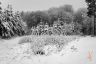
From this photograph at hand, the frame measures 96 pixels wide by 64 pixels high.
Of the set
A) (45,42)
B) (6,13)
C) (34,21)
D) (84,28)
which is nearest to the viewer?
(45,42)

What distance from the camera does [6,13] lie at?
28781 mm

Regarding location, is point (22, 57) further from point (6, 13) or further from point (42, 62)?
point (6, 13)

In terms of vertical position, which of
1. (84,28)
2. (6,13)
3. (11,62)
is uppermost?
(6,13)

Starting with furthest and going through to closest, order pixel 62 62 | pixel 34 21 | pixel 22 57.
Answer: pixel 34 21
pixel 22 57
pixel 62 62

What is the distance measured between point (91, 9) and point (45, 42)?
17131 millimetres

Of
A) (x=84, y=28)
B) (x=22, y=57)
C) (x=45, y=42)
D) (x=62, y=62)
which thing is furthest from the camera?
(x=84, y=28)

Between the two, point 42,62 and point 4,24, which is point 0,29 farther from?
point 42,62

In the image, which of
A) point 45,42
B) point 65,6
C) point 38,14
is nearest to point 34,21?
point 38,14

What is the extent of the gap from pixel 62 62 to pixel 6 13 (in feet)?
77.7

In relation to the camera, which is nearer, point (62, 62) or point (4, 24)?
point (62, 62)

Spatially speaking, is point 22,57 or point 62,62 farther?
point 22,57

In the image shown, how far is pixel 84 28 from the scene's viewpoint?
159ft

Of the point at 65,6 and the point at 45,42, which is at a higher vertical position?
the point at 65,6

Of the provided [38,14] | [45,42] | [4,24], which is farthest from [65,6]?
[45,42]
